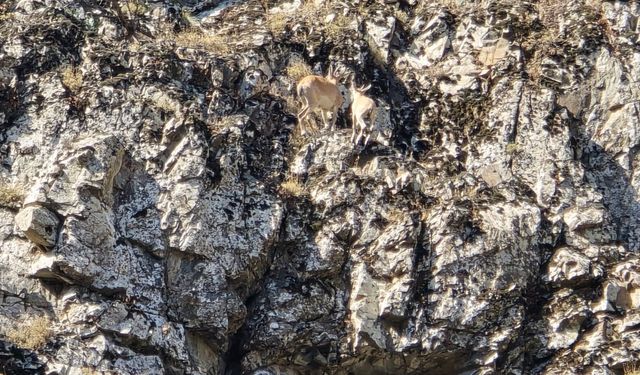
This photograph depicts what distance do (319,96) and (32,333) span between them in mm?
6701

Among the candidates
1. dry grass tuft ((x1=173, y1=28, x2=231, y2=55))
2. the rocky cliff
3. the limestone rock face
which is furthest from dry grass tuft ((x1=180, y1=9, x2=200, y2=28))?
the limestone rock face

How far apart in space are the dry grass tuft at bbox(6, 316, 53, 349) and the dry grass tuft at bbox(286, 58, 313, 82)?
22.7 ft

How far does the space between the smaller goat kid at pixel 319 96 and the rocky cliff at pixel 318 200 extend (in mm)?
377

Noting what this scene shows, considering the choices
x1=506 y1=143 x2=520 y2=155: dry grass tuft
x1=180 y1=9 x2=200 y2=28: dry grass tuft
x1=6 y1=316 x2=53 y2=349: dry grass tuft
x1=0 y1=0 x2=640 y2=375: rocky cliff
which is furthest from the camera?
x1=180 y1=9 x2=200 y2=28: dry grass tuft

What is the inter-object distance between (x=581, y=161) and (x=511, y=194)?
2048mm

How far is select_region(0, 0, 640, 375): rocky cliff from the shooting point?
15.9m

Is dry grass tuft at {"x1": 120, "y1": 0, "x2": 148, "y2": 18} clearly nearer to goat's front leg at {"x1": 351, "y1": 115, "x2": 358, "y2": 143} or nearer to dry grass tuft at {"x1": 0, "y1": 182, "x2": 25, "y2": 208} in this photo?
goat's front leg at {"x1": 351, "y1": 115, "x2": 358, "y2": 143}

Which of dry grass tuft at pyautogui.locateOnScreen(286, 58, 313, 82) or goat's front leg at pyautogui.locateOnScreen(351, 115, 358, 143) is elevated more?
dry grass tuft at pyautogui.locateOnScreen(286, 58, 313, 82)

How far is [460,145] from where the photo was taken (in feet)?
63.0

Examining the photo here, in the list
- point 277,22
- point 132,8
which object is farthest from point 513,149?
point 132,8

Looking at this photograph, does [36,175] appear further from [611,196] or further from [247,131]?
[611,196]

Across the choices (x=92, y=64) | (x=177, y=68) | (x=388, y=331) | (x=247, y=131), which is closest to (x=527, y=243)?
(x=388, y=331)

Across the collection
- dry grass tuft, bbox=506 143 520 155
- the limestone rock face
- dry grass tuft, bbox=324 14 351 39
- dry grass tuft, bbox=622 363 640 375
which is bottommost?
the limestone rock face

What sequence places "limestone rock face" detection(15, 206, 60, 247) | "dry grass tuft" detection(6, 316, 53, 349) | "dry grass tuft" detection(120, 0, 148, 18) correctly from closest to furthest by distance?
1. "dry grass tuft" detection(6, 316, 53, 349)
2. "limestone rock face" detection(15, 206, 60, 247)
3. "dry grass tuft" detection(120, 0, 148, 18)
